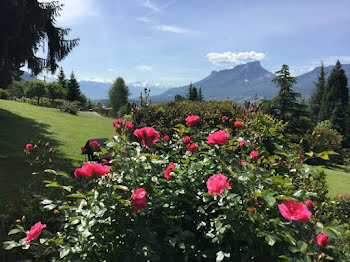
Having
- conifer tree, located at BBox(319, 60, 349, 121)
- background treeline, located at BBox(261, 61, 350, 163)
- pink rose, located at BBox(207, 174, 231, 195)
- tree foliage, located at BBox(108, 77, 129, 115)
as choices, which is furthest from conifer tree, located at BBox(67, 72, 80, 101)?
pink rose, located at BBox(207, 174, 231, 195)

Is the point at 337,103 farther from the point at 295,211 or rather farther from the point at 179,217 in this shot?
the point at 179,217

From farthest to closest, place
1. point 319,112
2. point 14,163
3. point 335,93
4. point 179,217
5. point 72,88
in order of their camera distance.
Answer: point 72,88, point 319,112, point 335,93, point 14,163, point 179,217

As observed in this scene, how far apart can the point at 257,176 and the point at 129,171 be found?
1.16 m

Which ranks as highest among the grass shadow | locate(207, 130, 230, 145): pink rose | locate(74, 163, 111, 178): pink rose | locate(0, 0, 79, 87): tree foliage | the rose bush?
locate(0, 0, 79, 87): tree foliage

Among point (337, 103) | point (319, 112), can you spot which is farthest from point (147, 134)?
point (319, 112)

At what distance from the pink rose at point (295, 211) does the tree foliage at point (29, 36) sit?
10.0 metres

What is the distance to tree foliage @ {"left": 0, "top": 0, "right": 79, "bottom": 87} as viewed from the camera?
300 inches

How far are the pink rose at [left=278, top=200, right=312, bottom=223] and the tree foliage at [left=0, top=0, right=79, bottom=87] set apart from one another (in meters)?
10.0

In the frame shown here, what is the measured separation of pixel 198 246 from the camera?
6.34 feet

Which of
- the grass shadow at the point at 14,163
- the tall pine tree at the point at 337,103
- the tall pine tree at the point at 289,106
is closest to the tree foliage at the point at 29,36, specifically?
the grass shadow at the point at 14,163

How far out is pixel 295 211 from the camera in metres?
1.39

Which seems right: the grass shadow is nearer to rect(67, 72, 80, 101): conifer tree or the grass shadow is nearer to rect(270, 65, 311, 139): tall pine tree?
rect(270, 65, 311, 139): tall pine tree

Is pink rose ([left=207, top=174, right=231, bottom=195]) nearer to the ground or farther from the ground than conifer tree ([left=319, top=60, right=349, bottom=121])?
nearer to the ground

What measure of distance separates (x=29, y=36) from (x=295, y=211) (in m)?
10.5
